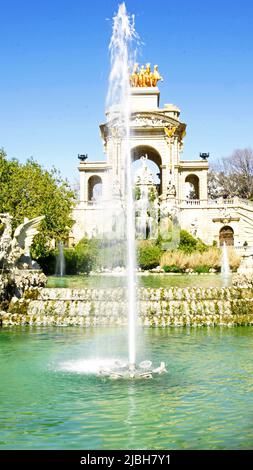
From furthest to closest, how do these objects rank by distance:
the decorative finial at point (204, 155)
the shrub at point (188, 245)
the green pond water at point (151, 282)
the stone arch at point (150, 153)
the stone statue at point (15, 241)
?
the decorative finial at point (204, 155) → the stone arch at point (150, 153) → the shrub at point (188, 245) → the green pond water at point (151, 282) → the stone statue at point (15, 241)

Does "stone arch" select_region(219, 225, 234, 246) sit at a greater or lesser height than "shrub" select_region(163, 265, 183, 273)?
greater

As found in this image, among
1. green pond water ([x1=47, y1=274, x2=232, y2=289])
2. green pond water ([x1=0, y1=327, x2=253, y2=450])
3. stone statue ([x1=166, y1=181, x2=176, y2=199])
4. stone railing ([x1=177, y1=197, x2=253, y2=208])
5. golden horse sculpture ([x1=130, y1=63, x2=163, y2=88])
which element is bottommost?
green pond water ([x1=0, y1=327, x2=253, y2=450])

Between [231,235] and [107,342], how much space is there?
1601 inches

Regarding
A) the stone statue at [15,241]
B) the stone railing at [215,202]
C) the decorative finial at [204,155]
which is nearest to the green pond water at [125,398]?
the stone statue at [15,241]

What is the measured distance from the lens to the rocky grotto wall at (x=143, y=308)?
15.3 m

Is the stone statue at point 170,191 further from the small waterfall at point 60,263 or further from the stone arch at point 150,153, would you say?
the small waterfall at point 60,263

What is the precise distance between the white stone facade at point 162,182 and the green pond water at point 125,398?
1344 inches

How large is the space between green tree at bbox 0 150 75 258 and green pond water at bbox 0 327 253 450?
16115 millimetres

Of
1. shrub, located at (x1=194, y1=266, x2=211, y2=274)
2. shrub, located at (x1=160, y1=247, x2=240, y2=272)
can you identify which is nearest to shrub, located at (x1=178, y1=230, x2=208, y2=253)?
shrub, located at (x1=160, y1=247, x2=240, y2=272)

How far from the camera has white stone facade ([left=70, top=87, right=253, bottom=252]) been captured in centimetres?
5062

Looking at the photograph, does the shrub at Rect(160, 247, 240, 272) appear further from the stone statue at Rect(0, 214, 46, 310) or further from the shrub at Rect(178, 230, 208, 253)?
the stone statue at Rect(0, 214, 46, 310)

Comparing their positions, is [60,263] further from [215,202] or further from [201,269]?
[215,202]

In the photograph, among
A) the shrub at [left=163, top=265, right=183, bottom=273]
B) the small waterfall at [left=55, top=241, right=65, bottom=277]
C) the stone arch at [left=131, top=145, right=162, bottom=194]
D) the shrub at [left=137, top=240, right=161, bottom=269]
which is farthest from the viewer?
the stone arch at [left=131, top=145, right=162, bottom=194]
